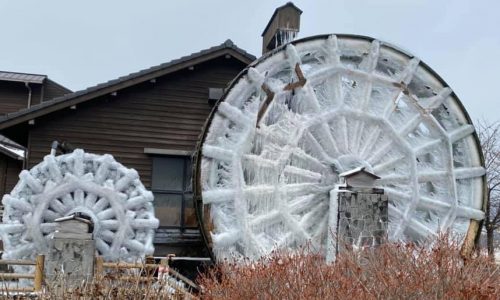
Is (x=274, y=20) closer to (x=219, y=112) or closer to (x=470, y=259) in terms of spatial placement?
(x=219, y=112)

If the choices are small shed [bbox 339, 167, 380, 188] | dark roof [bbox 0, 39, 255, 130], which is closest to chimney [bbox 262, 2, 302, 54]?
dark roof [bbox 0, 39, 255, 130]

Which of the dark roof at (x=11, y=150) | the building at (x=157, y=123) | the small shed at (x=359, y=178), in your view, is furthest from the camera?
the dark roof at (x=11, y=150)

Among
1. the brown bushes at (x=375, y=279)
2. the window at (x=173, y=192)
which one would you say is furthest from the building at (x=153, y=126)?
the brown bushes at (x=375, y=279)

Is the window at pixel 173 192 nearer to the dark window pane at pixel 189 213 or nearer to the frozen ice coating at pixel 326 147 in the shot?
the dark window pane at pixel 189 213

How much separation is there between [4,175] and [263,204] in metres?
10.5

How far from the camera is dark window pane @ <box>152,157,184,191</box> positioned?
1183 centimetres

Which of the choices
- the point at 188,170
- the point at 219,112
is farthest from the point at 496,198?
the point at 219,112

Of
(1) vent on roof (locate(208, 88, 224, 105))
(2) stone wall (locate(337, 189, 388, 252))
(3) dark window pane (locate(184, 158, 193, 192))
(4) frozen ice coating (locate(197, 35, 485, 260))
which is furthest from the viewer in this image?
(1) vent on roof (locate(208, 88, 224, 105))

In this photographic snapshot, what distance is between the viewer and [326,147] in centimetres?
998

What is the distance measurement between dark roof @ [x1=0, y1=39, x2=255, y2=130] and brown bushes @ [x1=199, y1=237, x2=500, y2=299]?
6779 millimetres

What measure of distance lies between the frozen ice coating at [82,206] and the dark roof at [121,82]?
88.7 inches

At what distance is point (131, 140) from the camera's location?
11711mm

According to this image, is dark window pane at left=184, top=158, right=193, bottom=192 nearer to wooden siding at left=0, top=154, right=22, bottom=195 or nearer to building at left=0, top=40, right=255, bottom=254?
building at left=0, top=40, right=255, bottom=254

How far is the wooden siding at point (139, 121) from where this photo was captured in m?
11.4
